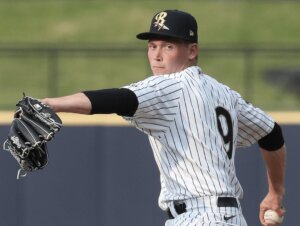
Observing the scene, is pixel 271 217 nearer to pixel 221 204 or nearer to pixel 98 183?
pixel 221 204

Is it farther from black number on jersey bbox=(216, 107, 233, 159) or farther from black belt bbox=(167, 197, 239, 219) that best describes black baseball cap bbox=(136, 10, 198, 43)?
black belt bbox=(167, 197, 239, 219)

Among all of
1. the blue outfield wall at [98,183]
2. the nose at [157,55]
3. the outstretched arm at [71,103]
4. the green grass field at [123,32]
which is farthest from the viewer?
the green grass field at [123,32]

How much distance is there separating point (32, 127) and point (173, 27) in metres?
1.01

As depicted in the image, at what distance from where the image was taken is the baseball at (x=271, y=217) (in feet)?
18.1

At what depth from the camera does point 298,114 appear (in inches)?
288

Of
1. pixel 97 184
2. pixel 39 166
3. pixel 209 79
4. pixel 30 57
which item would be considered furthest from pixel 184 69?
pixel 30 57

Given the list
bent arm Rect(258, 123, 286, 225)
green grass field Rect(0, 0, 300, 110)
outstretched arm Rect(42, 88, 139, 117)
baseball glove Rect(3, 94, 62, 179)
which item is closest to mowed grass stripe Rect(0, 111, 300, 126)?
bent arm Rect(258, 123, 286, 225)

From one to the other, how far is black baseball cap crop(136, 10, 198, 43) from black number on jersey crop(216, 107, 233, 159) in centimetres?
37

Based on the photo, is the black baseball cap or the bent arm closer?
the black baseball cap

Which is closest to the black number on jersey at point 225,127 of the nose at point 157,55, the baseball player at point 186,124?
the baseball player at point 186,124

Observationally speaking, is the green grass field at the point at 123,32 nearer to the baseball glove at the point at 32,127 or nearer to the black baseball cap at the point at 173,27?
the black baseball cap at the point at 173,27

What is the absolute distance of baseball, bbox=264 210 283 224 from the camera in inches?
217

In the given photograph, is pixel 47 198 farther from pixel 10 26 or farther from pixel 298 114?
pixel 10 26

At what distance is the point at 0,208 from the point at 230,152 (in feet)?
8.84
